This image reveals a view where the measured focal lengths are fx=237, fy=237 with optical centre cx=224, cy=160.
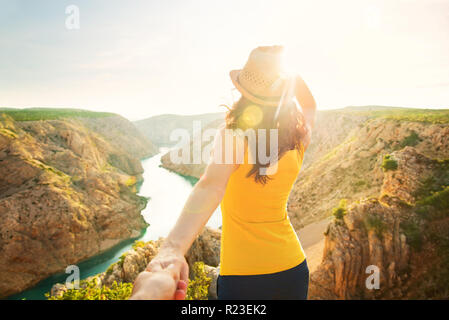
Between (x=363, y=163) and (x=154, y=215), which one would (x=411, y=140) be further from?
(x=154, y=215)


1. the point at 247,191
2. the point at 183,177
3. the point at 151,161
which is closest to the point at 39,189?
the point at 247,191

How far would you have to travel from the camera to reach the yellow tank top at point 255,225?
4.32 ft

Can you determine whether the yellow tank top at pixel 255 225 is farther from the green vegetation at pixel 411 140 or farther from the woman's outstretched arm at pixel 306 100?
the green vegetation at pixel 411 140

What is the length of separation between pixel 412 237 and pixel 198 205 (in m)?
12.0

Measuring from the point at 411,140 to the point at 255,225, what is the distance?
26.6 metres

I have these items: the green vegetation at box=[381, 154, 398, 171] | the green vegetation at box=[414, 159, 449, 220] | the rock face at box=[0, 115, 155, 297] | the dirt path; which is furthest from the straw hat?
the rock face at box=[0, 115, 155, 297]

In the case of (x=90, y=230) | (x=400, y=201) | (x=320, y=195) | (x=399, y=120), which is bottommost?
(x=90, y=230)

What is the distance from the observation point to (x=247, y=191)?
130 centimetres

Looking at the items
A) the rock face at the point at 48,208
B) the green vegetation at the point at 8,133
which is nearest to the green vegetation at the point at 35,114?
the rock face at the point at 48,208

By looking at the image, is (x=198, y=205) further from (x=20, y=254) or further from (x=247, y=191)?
Answer: (x=20, y=254)

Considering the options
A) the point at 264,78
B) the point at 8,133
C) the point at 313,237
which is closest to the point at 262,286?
the point at 264,78

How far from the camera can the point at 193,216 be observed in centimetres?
102

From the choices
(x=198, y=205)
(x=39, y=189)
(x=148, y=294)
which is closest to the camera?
(x=148, y=294)

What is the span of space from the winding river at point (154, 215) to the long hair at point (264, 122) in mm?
26529
